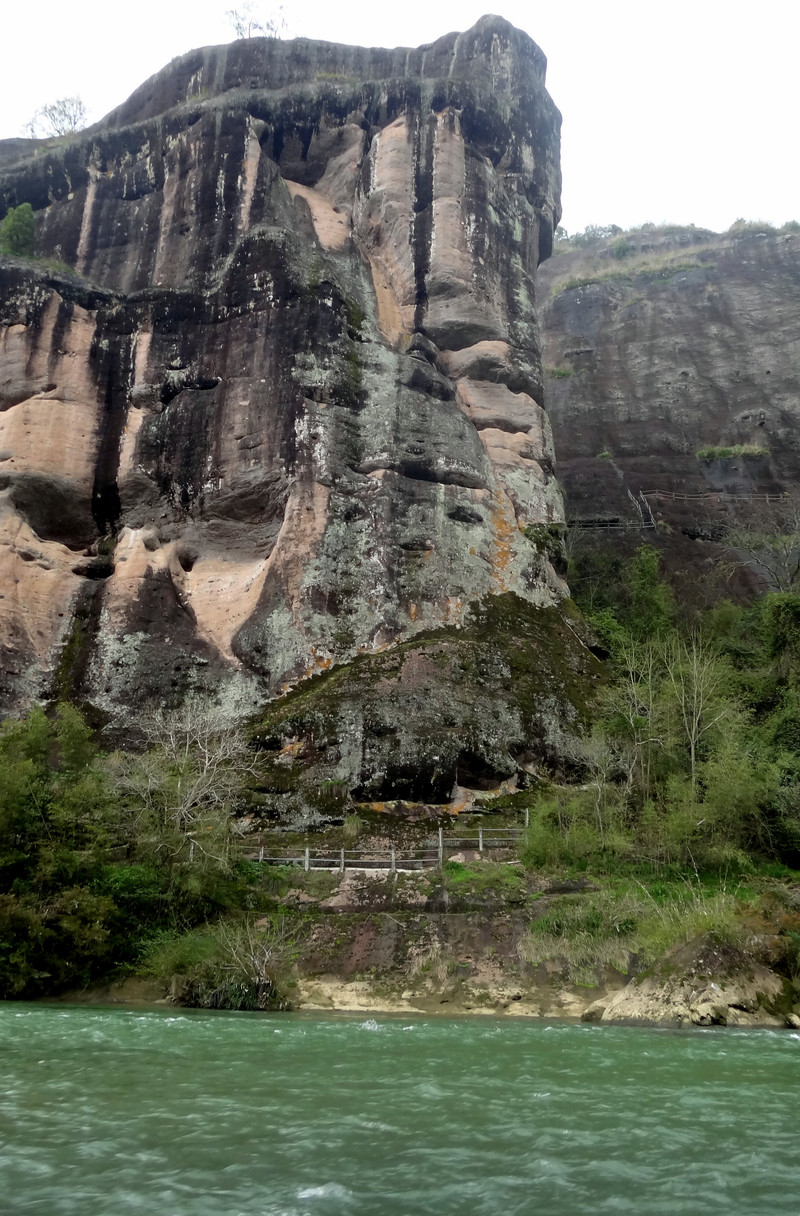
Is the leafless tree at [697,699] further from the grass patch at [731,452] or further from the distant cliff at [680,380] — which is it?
the grass patch at [731,452]

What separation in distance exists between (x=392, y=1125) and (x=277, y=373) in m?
27.5

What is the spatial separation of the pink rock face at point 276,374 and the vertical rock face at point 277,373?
10 cm

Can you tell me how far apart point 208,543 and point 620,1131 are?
1030 inches

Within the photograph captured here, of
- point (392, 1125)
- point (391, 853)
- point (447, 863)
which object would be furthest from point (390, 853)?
point (392, 1125)

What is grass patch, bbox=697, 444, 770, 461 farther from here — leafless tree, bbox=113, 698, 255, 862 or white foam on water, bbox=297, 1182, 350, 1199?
white foam on water, bbox=297, 1182, 350, 1199

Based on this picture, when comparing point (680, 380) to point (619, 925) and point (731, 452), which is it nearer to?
point (731, 452)

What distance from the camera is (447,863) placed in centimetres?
2258

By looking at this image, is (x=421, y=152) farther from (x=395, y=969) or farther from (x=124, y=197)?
(x=395, y=969)

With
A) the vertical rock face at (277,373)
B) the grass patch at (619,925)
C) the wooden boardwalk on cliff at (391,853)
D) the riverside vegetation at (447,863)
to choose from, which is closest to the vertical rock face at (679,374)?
the vertical rock face at (277,373)

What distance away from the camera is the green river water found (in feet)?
20.9

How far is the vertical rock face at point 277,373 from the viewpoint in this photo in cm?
2947

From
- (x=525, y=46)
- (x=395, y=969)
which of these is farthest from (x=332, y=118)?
(x=395, y=969)

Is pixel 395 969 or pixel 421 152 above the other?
pixel 421 152

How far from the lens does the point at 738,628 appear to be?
36.7 metres
